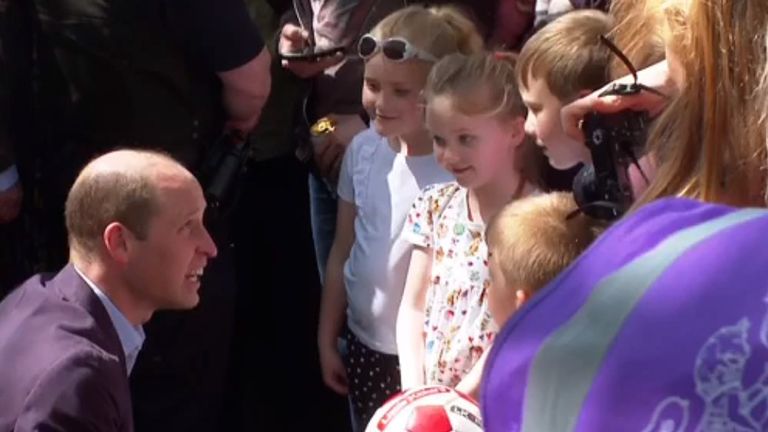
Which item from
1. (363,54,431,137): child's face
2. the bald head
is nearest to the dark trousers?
(363,54,431,137): child's face

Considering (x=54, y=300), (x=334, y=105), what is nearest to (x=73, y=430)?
(x=54, y=300)

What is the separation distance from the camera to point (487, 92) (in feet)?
10.5

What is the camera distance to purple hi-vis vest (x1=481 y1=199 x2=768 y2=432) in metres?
0.89

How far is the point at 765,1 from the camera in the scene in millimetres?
1327

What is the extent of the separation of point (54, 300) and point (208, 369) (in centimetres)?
116

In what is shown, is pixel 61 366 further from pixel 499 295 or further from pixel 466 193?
pixel 466 193

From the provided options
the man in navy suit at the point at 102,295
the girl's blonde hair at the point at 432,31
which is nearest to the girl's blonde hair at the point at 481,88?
the girl's blonde hair at the point at 432,31

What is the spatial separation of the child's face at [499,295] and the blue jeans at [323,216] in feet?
3.94

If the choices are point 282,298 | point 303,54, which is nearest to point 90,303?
point 303,54

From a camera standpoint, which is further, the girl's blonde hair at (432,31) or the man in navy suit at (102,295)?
the girl's blonde hair at (432,31)

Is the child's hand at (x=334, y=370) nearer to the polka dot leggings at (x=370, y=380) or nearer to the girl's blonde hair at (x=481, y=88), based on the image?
the polka dot leggings at (x=370, y=380)

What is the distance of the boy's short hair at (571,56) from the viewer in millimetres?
2846

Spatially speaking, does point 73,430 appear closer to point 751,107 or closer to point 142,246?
point 142,246

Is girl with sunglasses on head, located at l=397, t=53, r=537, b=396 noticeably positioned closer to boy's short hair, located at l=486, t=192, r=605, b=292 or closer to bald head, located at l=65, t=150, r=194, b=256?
boy's short hair, located at l=486, t=192, r=605, b=292
